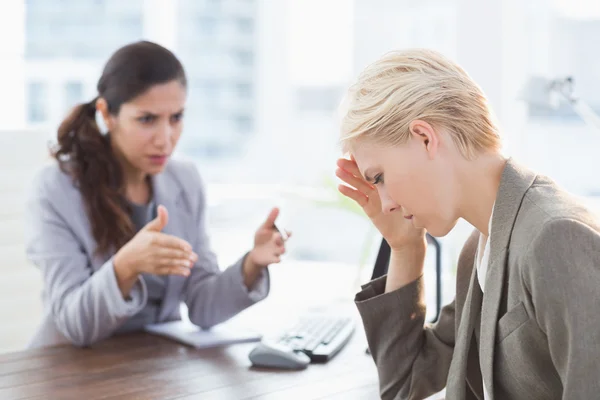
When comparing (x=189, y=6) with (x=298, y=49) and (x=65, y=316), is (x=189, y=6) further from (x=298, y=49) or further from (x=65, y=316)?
(x=65, y=316)

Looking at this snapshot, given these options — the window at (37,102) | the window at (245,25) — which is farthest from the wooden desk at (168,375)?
the window at (245,25)

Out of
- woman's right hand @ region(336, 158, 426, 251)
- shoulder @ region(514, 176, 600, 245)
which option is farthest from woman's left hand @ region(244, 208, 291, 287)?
shoulder @ region(514, 176, 600, 245)

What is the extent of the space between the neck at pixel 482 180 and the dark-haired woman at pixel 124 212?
781 millimetres

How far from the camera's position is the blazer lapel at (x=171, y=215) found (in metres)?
2.08

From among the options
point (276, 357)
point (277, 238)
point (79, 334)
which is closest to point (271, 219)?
point (277, 238)

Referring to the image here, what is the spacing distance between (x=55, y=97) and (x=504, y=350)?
4541mm

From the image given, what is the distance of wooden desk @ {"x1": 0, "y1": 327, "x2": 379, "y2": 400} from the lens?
145 cm

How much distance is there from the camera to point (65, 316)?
184 cm

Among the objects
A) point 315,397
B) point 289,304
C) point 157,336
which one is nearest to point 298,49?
point 289,304

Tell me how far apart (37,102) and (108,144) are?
327 cm

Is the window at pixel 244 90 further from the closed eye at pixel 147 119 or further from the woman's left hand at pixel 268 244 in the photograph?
the woman's left hand at pixel 268 244

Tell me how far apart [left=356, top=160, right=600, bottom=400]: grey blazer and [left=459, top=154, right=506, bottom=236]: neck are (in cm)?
3

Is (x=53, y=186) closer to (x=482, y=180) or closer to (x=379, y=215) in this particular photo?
(x=379, y=215)

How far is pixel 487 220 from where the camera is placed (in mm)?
1230
